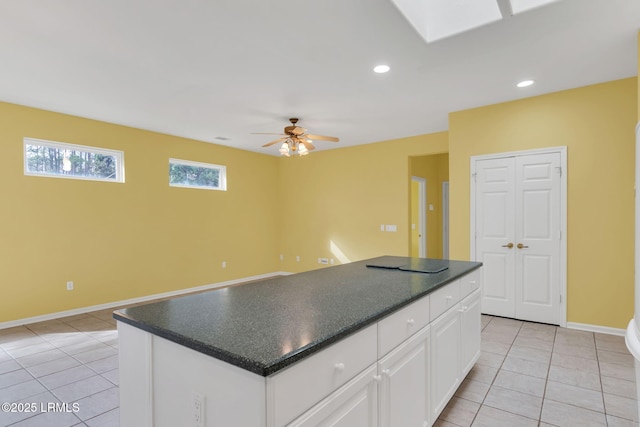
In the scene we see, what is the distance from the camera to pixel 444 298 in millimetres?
2031

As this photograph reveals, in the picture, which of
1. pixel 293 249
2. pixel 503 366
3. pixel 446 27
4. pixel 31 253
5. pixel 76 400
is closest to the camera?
pixel 76 400

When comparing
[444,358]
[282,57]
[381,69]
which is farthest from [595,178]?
[282,57]

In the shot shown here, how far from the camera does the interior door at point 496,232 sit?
398 cm

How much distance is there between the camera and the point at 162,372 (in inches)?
48.8

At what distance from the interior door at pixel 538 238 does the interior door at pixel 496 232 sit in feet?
0.24

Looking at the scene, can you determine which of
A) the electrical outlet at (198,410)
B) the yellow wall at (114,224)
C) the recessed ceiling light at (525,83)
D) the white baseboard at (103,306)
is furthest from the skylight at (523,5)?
the white baseboard at (103,306)

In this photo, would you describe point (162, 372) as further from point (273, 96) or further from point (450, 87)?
point (450, 87)

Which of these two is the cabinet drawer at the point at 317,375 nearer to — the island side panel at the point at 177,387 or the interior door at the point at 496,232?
the island side panel at the point at 177,387

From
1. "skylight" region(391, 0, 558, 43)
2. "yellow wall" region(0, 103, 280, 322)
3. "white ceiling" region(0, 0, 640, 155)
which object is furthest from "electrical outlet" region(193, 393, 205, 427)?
"yellow wall" region(0, 103, 280, 322)

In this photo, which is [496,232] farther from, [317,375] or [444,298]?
[317,375]

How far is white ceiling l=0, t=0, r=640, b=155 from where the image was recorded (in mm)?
2262

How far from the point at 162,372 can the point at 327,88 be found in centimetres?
312

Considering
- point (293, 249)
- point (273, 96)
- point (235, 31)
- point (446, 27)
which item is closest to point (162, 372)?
point (235, 31)

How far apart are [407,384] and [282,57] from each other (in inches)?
105
